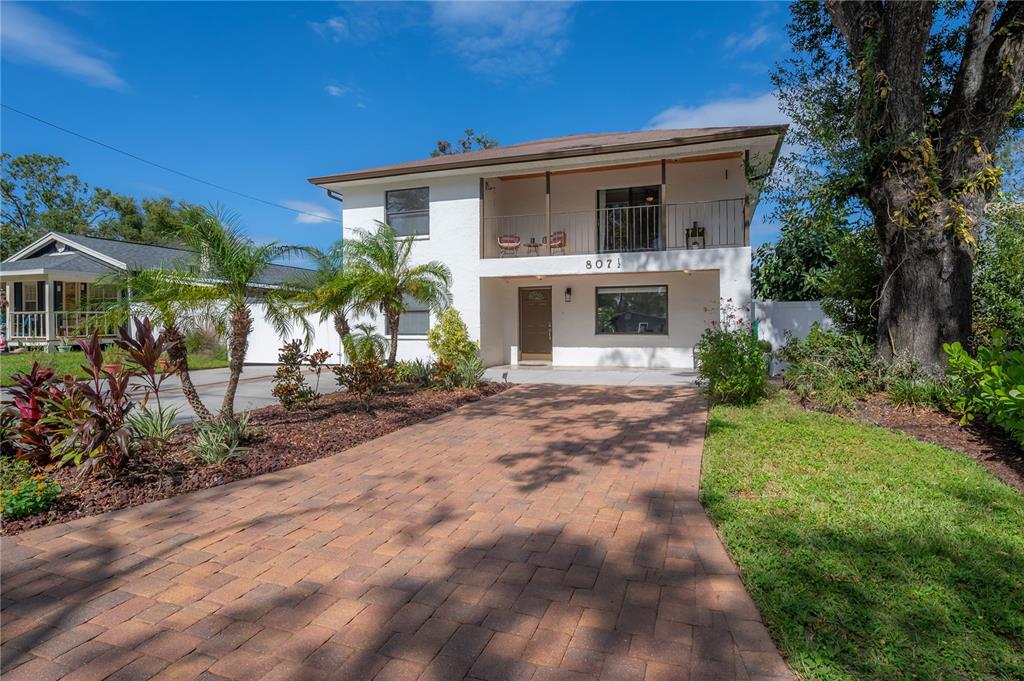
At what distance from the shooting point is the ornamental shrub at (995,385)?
4.41 metres

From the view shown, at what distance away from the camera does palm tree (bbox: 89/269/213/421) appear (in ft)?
19.1

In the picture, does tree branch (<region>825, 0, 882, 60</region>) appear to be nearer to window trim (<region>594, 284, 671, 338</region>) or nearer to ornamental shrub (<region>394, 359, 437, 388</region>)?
window trim (<region>594, 284, 671, 338</region>)

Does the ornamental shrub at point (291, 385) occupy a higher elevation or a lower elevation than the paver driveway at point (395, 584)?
higher

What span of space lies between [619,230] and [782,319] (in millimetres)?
4957

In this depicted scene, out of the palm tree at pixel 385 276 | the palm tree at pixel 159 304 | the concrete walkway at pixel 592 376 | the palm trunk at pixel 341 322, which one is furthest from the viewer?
the concrete walkway at pixel 592 376

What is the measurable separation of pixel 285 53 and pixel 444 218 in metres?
5.62

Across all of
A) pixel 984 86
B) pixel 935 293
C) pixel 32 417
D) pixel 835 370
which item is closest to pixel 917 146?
pixel 984 86

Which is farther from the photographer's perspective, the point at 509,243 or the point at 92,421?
the point at 509,243

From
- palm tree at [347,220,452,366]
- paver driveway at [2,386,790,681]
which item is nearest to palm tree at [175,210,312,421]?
paver driveway at [2,386,790,681]

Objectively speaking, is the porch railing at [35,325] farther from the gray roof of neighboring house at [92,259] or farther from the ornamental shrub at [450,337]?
the ornamental shrub at [450,337]

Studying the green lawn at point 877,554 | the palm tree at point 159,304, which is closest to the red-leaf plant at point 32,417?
the palm tree at point 159,304

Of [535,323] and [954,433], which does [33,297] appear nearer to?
[535,323]

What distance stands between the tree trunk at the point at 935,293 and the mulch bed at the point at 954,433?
964 millimetres

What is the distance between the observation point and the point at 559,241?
15008mm
